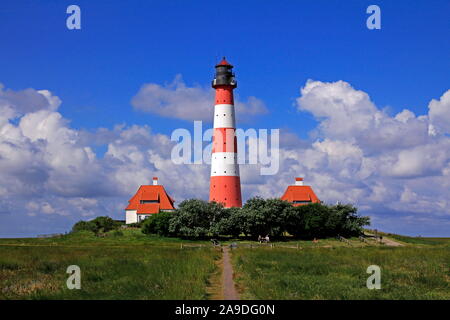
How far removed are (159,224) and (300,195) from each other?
86.7 feet

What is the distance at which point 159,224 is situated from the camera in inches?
2387

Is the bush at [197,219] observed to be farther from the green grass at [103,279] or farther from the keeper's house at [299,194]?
the green grass at [103,279]

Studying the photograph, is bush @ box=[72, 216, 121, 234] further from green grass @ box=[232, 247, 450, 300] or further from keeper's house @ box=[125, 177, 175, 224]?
green grass @ box=[232, 247, 450, 300]

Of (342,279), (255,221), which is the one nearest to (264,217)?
(255,221)

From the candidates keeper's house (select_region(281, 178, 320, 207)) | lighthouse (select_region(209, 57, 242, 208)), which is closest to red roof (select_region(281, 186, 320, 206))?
keeper's house (select_region(281, 178, 320, 207))

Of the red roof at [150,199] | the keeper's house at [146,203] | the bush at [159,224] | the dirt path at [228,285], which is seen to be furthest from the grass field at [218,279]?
the red roof at [150,199]

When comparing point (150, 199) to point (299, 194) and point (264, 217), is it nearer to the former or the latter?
point (299, 194)

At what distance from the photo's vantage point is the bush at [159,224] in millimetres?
60625

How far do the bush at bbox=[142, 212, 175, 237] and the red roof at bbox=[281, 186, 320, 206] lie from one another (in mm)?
23585

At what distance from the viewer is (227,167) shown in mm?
62938

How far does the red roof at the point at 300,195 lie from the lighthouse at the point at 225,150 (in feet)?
53.4
